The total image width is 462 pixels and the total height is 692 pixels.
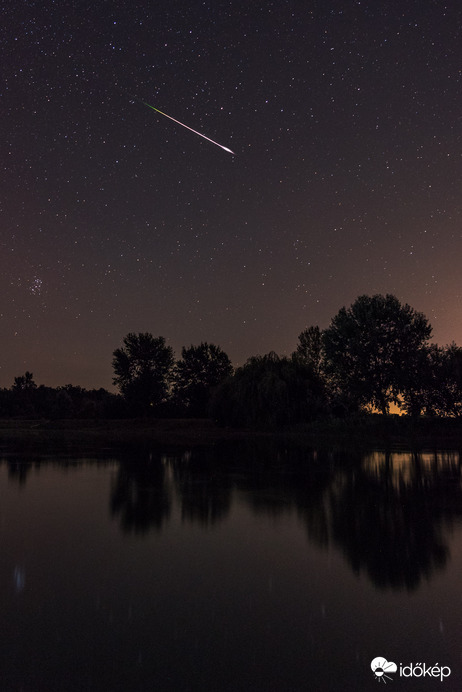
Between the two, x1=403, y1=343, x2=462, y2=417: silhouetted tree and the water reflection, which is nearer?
the water reflection

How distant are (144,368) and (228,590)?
7206 centimetres

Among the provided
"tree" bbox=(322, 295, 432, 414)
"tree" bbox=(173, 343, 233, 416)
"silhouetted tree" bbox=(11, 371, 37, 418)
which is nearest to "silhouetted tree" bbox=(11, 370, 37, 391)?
"silhouetted tree" bbox=(11, 371, 37, 418)

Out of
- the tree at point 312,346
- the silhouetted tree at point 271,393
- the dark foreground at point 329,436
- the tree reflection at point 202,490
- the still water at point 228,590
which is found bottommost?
the dark foreground at point 329,436

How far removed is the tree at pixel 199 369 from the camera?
2953 inches

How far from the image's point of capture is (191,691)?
326 centimetres

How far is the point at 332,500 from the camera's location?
A: 34.2 ft

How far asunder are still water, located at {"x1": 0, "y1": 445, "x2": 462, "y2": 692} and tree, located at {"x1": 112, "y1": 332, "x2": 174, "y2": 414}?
201 ft

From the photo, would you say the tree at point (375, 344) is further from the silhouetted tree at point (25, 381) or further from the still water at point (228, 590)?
the silhouetted tree at point (25, 381)

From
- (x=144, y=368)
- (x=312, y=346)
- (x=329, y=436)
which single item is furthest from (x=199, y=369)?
(x=329, y=436)

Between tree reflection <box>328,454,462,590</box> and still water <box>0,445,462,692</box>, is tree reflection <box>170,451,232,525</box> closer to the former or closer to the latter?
still water <box>0,445,462,692</box>

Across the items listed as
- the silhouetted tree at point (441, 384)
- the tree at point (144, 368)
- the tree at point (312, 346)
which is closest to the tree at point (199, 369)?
the tree at point (144, 368)

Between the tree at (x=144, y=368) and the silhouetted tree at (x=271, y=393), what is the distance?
30781mm

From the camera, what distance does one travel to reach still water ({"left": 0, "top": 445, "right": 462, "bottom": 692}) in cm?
358

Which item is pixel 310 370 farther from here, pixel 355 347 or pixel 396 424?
pixel 396 424
